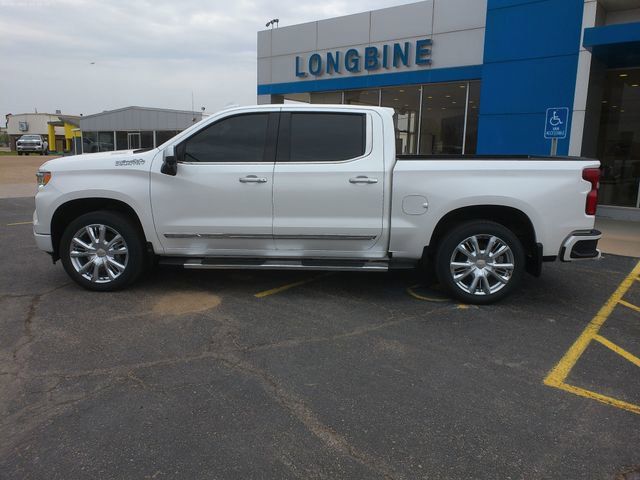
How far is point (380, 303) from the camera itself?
5414mm

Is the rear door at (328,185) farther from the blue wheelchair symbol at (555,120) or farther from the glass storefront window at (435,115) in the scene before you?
the glass storefront window at (435,115)

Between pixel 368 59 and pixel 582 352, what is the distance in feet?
43.8

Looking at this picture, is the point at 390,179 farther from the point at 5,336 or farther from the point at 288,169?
the point at 5,336

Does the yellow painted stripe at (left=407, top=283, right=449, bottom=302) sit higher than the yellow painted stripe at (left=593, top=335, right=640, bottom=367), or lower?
higher

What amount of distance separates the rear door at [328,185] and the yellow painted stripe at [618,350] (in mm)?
2136

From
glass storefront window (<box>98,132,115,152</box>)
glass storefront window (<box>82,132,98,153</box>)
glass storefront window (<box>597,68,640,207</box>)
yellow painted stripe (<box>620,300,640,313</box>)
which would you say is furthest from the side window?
glass storefront window (<box>82,132,98,153</box>)

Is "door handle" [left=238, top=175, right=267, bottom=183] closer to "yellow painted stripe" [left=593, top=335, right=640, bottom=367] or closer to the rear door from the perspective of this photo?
the rear door

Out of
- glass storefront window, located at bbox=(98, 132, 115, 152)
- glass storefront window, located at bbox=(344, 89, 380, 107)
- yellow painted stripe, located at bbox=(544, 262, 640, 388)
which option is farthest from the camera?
glass storefront window, located at bbox=(98, 132, 115, 152)

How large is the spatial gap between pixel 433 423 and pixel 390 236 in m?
2.48

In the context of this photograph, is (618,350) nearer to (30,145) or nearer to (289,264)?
(289,264)

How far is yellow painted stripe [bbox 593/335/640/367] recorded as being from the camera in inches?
161

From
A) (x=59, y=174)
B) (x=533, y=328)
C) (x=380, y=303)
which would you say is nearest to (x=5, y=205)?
(x=59, y=174)

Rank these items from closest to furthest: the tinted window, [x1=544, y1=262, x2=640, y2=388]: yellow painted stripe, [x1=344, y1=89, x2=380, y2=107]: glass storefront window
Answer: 1. [x1=544, y1=262, x2=640, y2=388]: yellow painted stripe
2. the tinted window
3. [x1=344, y1=89, x2=380, y2=107]: glass storefront window

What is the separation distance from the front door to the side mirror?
6 centimetres
